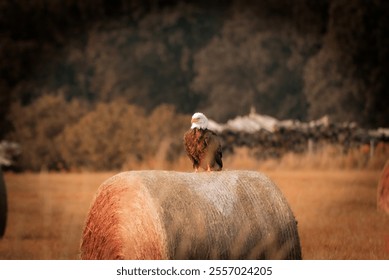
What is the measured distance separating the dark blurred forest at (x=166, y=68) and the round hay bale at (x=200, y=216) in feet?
59.6

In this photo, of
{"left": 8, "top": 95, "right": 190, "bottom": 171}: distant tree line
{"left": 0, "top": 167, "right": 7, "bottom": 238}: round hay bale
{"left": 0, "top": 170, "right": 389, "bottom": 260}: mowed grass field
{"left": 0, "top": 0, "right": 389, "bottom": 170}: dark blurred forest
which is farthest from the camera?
{"left": 0, "top": 0, "right": 389, "bottom": 170}: dark blurred forest

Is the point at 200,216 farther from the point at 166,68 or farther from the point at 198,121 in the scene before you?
the point at 166,68

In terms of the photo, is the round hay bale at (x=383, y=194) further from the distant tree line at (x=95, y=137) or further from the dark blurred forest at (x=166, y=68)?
the dark blurred forest at (x=166, y=68)

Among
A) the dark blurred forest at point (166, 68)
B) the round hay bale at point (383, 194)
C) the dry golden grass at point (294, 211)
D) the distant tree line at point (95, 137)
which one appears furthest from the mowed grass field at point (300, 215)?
the dark blurred forest at point (166, 68)

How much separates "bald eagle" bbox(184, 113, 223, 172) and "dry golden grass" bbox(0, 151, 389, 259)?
6.53 feet

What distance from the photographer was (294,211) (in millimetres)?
14539

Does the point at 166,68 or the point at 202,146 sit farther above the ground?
the point at 166,68

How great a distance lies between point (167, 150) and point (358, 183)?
737 centimetres

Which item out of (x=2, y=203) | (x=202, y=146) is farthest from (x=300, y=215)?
(x=202, y=146)

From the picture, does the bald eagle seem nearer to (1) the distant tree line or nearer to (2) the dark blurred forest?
(1) the distant tree line

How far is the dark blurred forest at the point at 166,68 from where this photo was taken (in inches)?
1083

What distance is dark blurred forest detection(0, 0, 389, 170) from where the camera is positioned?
2750cm

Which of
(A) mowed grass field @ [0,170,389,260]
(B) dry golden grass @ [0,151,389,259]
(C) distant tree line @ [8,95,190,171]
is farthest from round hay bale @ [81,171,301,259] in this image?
(C) distant tree line @ [8,95,190,171]

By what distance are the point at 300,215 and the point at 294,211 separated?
0.37 meters
